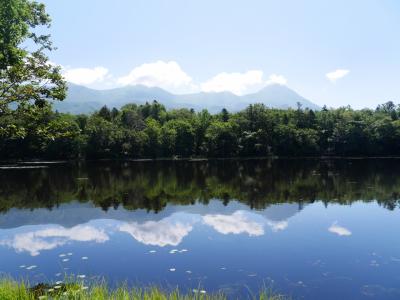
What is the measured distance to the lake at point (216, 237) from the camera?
16750 mm

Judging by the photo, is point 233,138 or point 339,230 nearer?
point 339,230

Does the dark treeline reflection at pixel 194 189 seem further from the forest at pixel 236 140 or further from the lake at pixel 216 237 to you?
the forest at pixel 236 140

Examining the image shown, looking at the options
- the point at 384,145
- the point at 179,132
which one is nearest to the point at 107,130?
the point at 179,132

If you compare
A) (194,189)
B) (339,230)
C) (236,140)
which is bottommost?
(194,189)

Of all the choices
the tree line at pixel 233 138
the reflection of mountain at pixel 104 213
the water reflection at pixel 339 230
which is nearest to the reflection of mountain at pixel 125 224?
the reflection of mountain at pixel 104 213

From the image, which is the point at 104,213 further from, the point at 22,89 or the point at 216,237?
the point at 22,89

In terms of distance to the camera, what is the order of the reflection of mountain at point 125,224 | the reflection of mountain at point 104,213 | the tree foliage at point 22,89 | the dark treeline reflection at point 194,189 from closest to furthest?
the tree foliage at point 22,89
the reflection of mountain at point 125,224
the reflection of mountain at point 104,213
the dark treeline reflection at point 194,189

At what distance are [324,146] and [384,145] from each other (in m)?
14.7

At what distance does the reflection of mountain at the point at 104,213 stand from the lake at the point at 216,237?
0.08 metres

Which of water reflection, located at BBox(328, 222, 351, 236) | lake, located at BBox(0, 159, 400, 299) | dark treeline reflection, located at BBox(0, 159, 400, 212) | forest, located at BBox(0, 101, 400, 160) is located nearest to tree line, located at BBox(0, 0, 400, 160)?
forest, located at BBox(0, 101, 400, 160)

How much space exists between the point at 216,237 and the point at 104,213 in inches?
468

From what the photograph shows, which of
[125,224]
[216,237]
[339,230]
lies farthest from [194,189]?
[339,230]

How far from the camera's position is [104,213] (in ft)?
105

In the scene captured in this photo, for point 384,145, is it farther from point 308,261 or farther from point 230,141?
point 308,261
